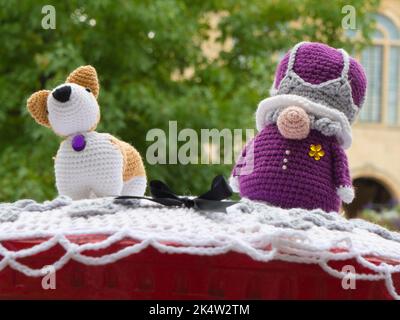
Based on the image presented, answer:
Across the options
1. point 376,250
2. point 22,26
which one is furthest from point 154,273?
point 22,26

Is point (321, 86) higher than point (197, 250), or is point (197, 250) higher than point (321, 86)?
point (321, 86)

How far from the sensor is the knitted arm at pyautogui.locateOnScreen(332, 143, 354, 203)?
0.68m

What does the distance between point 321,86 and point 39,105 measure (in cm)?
26

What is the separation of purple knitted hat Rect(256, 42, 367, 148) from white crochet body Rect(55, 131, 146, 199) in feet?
0.53

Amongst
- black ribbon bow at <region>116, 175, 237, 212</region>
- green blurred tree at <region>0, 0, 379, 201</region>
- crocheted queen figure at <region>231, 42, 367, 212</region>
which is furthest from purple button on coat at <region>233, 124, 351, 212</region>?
green blurred tree at <region>0, 0, 379, 201</region>

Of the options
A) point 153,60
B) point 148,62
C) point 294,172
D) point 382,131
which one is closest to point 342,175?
point 294,172

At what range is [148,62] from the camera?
2.46m

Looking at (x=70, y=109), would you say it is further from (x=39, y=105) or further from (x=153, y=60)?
(x=153, y=60)

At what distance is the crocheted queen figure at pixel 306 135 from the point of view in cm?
66

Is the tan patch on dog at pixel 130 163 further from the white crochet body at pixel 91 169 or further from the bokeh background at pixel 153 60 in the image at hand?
the bokeh background at pixel 153 60

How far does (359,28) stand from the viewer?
2.82 meters

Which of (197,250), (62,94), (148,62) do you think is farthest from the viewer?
(148,62)

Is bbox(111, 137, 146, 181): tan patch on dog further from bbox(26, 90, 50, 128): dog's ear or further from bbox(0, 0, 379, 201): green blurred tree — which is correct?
bbox(0, 0, 379, 201): green blurred tree

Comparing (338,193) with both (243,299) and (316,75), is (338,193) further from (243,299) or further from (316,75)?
(243,299)
